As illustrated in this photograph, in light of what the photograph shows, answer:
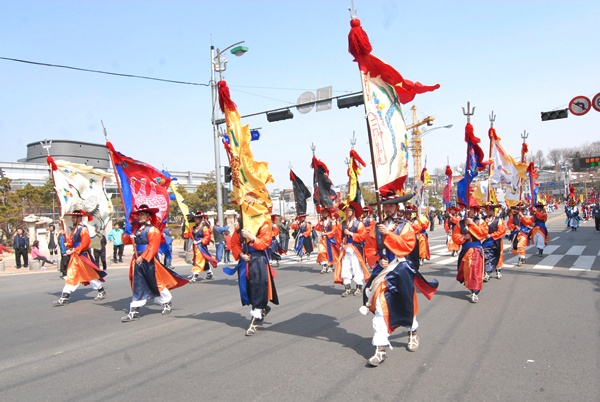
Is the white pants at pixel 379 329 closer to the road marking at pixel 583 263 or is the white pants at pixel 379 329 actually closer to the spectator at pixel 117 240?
the road marking at pixel 583 263

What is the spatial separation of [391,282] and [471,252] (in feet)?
12.7

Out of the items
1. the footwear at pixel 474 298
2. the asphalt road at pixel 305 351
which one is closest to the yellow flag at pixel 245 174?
the asphalt road at pixel 305 351

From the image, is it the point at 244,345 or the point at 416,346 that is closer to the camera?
the point at 416,346

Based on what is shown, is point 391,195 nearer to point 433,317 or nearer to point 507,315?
point 433,317

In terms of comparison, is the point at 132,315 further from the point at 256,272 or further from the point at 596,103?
the point at 596,103

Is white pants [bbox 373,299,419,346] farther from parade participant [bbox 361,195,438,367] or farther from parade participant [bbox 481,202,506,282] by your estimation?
parade participant [bbox 481,202,506,282]

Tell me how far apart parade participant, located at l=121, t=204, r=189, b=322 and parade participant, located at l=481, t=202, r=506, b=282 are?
247 inches

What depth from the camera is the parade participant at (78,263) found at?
9016mm

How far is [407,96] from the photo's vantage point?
5.95 meters

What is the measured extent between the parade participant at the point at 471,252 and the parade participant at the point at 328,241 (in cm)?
342

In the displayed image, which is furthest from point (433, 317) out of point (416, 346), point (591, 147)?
point (591, 147)

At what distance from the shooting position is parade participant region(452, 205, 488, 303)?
813 centimetres

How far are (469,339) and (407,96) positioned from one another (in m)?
3.21

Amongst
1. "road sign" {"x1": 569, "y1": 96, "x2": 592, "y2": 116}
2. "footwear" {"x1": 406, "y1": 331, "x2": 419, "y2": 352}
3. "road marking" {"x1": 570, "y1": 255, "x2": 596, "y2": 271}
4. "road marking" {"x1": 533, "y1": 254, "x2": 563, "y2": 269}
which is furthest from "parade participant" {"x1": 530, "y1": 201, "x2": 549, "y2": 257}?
"footwear" {"x1": 406, "y1": 331, "x2": 419, "y2": 352}
